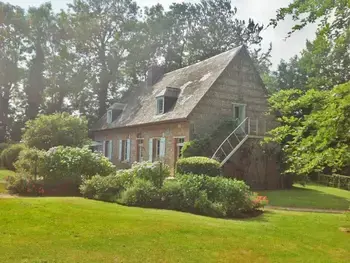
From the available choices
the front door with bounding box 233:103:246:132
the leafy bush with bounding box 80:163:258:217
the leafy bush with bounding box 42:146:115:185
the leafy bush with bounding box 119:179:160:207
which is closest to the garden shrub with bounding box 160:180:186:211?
the leafy bush with bounding box 80:163:258:217

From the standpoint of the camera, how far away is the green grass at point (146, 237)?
7453 mm

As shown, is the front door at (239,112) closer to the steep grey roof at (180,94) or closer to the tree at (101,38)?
the steep grey roof at (180,94)

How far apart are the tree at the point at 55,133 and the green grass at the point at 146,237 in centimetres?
1424

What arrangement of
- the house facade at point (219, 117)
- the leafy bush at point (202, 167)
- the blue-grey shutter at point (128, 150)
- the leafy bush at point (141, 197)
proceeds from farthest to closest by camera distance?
the blue-grey shutter at point (128, 150), the house facade at point (219, 117), the leafy bush at point (202, 167), the leafy bush at point (141, 197)

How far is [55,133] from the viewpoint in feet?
84.6

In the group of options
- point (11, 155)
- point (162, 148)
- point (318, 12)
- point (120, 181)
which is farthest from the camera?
point (11, 155)

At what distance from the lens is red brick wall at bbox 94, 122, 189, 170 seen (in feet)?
78.2

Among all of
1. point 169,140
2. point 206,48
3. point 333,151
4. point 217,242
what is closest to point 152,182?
point 217,242

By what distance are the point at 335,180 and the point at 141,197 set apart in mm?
21765

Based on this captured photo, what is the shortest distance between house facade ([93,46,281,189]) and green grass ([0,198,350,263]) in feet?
35.2

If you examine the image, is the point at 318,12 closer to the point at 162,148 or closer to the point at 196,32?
the point at 162,148

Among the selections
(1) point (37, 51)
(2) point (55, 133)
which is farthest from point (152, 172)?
(1) point (37, 51)

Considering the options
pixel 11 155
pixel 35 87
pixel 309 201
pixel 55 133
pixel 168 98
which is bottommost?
pixel 309 201

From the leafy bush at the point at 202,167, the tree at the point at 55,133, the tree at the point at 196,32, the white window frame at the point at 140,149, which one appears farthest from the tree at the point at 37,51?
the leafy bush at the point at 202,167
